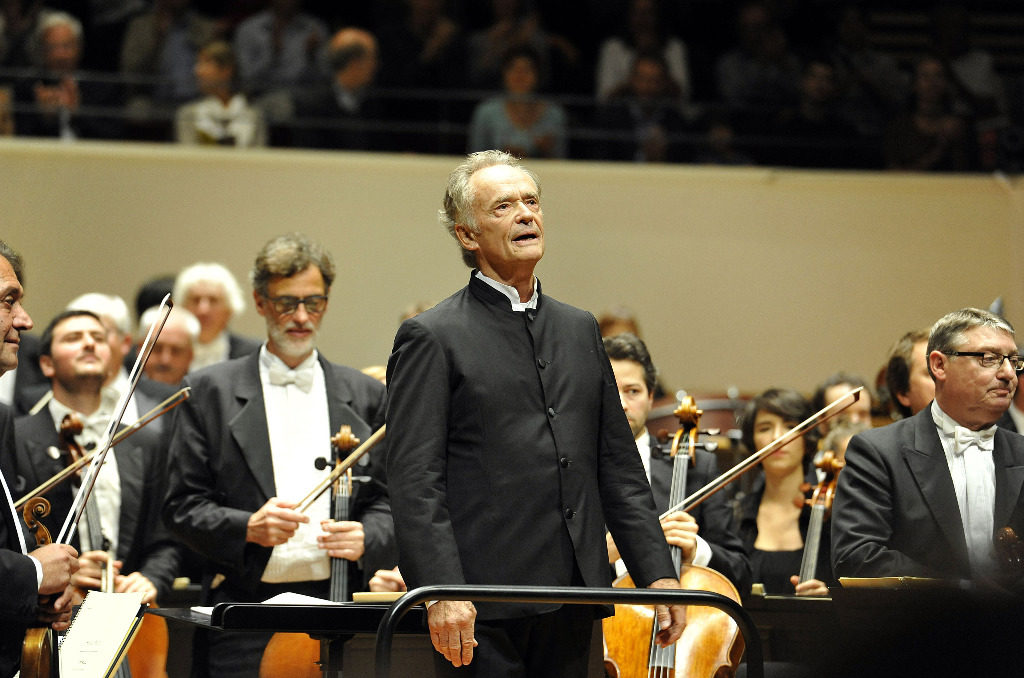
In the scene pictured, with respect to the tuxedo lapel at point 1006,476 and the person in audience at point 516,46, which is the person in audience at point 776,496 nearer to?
the tuxedo lapel at point 1006,476

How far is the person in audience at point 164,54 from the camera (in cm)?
685

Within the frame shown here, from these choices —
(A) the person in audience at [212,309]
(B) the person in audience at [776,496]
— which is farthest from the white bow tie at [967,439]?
(A) the person in audience at [212,309]

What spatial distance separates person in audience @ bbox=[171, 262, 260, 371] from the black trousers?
3216mm

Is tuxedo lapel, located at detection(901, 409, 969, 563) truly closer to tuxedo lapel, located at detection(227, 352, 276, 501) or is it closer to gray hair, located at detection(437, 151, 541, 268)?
gray hair, located at detection(437, 151, 541, 268)

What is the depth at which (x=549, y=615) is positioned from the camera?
96.2 inches

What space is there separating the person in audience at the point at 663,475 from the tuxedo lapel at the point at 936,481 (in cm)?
60

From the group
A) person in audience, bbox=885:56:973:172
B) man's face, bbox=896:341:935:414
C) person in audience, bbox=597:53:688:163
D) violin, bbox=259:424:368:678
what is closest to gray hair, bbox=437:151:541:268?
violin, bbox=259:424:368:678

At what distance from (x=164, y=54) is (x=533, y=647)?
5309mm

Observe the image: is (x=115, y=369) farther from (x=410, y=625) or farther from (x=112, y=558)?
(x=410, y=625)

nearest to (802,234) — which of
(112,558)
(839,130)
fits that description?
(839,130)

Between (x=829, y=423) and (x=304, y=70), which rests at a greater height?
(x=304, y=70)

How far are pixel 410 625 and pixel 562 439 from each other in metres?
0.42

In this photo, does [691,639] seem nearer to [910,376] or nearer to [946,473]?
[946,473]

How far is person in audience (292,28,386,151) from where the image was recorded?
6918 mm
